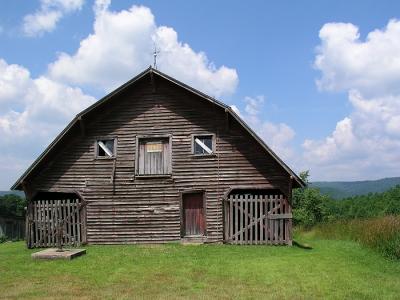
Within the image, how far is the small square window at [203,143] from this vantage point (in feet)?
71.4

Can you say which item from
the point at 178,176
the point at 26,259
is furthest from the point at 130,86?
the point at 26,259

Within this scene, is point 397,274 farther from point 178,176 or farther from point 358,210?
point 358,210

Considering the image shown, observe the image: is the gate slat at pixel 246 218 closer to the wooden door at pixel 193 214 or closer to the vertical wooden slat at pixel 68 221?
the wooden door at pixel 193 214

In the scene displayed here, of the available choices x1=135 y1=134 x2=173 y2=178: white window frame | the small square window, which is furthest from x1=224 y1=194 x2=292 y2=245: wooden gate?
x1=135 y1=134 x2=173 y2=178: white window frame

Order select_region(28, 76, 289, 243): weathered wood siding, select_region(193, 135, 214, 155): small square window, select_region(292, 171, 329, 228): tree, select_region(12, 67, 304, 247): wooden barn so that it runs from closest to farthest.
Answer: select_region(12, 67, 304, 247): wooden barn, select_region(28, 76, 289, 243): weathered wood siding, select_region(193, 135, 214, 155): small square window, select_region(292, 171, 329, 228): tree

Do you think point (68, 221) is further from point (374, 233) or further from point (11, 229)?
point (11, 229)

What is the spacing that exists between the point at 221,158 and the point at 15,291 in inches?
455

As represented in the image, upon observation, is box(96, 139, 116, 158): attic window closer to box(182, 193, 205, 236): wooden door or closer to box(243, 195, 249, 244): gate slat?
box(182, 193, 205, 236): wooden door

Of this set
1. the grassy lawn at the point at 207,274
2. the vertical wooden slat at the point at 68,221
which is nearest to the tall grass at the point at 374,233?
the grassy lawn at the point at 207,274

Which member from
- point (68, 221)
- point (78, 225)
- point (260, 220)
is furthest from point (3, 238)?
point (260, 220)

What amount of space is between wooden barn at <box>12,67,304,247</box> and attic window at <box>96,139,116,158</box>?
0.05m

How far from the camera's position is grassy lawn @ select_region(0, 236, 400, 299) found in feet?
36.9

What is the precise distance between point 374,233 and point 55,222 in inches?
536

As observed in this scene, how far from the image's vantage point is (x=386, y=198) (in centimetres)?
5262
